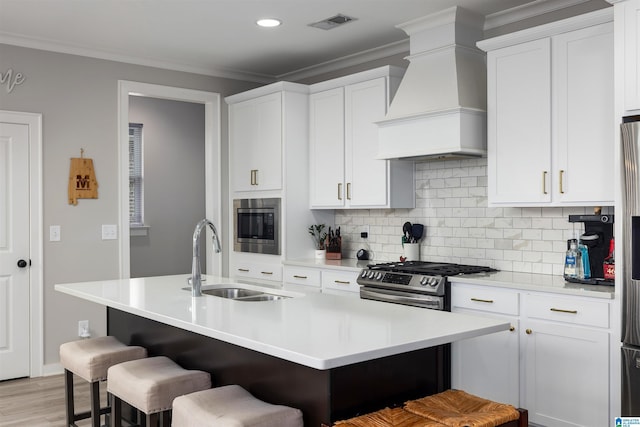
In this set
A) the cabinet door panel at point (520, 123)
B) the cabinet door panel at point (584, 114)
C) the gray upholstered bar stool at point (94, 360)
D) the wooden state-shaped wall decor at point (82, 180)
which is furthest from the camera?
→ the wooden state-shaped wall decor at point (82, 180)

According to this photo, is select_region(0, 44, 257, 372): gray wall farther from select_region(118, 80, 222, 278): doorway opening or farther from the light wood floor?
the light wood floor

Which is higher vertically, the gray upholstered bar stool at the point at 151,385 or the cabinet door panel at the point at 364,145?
the cabinet door panel at the point at 364,145

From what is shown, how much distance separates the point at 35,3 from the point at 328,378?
331 centimetres

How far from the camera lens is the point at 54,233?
16.4ft

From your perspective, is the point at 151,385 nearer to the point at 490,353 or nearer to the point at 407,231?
the point at 490,353

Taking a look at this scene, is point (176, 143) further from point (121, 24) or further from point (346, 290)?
point (346, 290)

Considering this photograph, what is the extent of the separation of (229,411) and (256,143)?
12.0 ft

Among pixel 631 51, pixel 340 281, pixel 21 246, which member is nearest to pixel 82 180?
pixel 21 246

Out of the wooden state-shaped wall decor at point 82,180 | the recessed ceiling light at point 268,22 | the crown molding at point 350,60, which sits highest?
the recessed ceiling light at point 268,22

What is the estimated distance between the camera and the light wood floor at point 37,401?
3.87 meters

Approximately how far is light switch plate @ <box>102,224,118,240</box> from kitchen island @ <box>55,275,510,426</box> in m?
2.13

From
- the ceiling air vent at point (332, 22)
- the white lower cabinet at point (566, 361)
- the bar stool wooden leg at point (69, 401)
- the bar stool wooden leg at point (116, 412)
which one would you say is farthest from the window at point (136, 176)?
the white lower cabinet at point (566, 361)

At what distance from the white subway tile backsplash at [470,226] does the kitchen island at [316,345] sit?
5.40 ft

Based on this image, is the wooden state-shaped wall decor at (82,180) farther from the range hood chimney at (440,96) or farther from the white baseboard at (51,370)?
the range hood chimney at (440,96)
